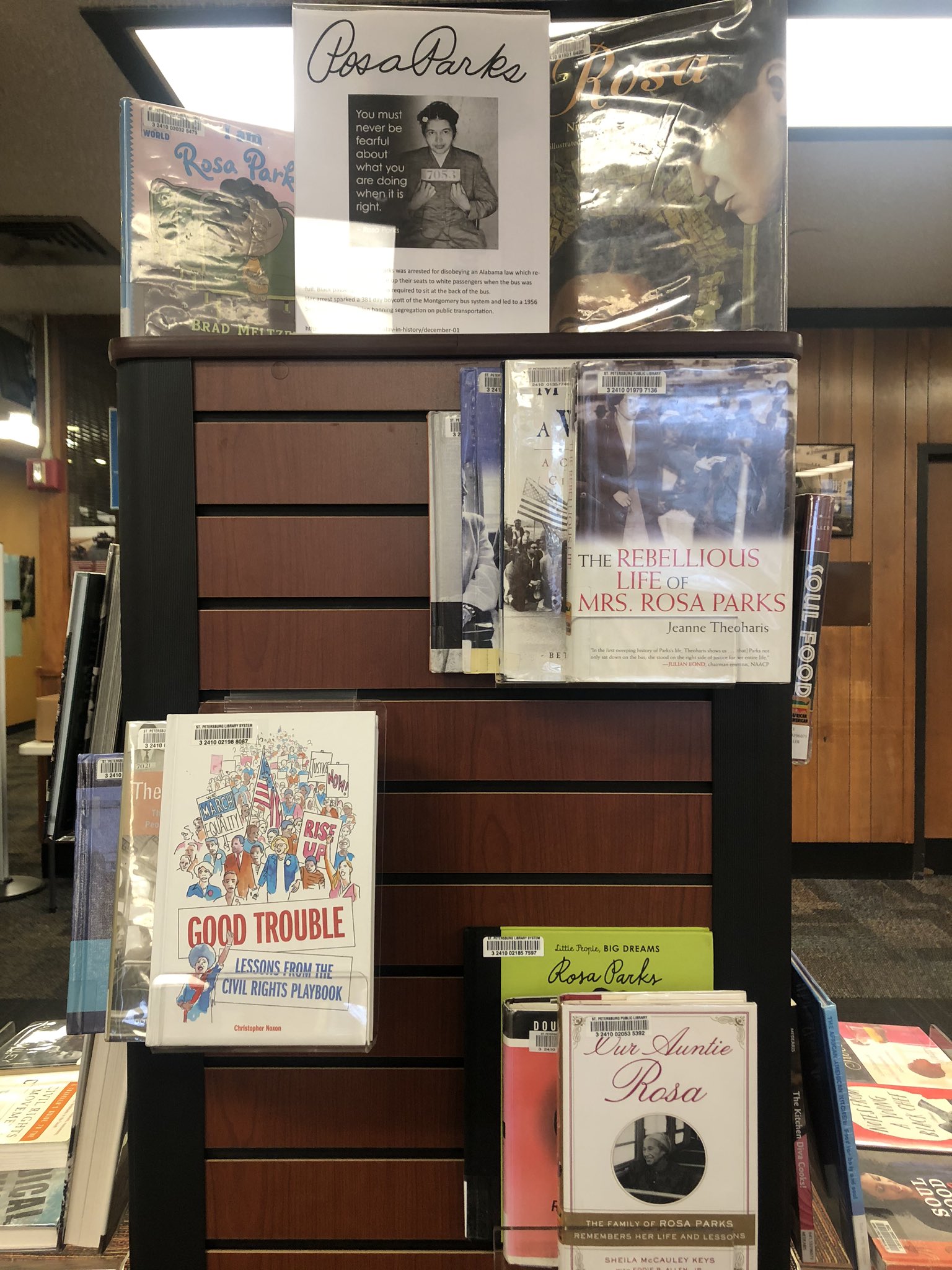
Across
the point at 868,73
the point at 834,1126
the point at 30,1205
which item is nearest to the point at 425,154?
the point at 834,1126

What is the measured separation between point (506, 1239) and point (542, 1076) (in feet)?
0.63

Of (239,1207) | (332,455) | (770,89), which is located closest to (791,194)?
(770,89)

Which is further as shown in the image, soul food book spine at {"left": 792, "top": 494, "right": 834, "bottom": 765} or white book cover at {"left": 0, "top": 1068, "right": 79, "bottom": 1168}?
white book cover at {"left": 0, "top": 1068, "right": 79, "bottom": 1168}

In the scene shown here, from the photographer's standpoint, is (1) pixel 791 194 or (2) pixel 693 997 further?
(1) pixel 791 194

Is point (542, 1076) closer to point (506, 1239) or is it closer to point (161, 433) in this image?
point (506, 1239)

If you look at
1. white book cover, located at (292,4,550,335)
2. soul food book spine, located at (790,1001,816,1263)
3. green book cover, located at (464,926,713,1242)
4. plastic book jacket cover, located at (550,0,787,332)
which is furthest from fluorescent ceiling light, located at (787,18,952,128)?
soul food book spine, located at (790,1001,816,1263)

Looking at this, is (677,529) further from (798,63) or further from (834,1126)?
(798,63)

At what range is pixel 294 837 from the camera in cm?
94

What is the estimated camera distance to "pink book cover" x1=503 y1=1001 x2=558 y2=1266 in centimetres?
100

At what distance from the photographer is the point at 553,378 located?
3.34 feet

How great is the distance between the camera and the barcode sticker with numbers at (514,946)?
1089mm

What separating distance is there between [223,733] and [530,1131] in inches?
23.4

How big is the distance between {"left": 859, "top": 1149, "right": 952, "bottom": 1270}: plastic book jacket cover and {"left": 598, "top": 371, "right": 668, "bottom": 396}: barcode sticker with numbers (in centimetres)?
111

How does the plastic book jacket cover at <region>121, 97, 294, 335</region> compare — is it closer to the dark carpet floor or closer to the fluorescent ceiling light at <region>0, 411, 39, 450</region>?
the dark carpet floor
